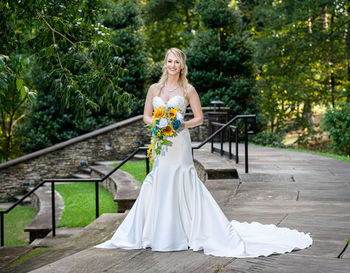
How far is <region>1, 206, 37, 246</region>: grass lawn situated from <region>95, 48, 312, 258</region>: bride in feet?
18.0

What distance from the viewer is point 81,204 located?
35.0 ft

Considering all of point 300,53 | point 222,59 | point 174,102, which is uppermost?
point 300,53

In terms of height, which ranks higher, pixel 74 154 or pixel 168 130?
pixel 168 130

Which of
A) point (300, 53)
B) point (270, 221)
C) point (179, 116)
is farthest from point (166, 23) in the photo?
point (179, 116)

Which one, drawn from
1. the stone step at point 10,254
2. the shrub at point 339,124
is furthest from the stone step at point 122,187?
the shrub at point 339,124

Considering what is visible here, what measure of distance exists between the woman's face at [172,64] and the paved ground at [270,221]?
1.86 m

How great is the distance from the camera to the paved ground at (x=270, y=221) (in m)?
3.88

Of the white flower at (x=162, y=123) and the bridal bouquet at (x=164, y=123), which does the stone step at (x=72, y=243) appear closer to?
the bridal bouquet at (x=164, y=123)

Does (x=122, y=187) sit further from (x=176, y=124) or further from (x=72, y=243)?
(x=176, y=124)

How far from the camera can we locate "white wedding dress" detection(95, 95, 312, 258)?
4355 mm

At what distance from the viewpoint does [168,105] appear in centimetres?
467

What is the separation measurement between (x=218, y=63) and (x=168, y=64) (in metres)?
13.5

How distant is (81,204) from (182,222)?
6.57 metres

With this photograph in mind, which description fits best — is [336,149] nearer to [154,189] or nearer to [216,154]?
[216,154]
